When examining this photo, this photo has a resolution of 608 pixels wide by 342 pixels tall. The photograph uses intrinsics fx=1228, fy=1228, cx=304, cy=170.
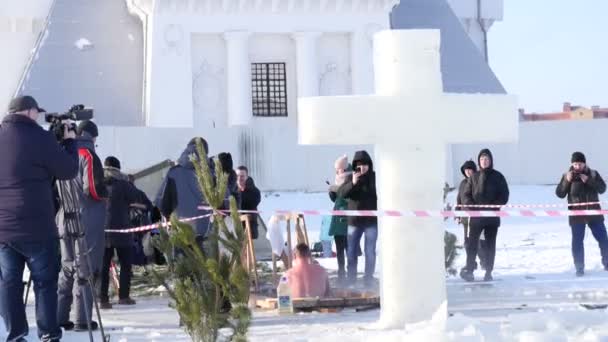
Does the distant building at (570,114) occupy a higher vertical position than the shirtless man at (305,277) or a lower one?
higher

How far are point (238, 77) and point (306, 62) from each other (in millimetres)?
1973

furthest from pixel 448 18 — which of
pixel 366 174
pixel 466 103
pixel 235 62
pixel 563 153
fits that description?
pixel 466 103

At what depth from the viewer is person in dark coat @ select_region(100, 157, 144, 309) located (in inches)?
508

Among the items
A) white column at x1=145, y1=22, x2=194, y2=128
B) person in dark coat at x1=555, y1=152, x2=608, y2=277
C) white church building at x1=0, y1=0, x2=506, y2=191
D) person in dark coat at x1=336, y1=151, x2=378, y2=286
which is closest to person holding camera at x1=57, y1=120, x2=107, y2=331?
person in dark coat at x1=336, y1=151, x2=378, y2=286

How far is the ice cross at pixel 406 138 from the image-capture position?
916 cm

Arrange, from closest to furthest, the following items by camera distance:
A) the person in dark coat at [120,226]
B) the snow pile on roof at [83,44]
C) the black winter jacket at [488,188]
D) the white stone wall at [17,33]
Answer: the person in dark coat at [120,226] < the black winter jacket at [488,188] < the snow pile on roof at [83,44] < the white stone wall at [17,33]

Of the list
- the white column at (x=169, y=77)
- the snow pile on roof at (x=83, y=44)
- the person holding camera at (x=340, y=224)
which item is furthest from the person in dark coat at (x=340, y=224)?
the snow pile on roof at (x=83, y=44)

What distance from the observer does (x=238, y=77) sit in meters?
34.5

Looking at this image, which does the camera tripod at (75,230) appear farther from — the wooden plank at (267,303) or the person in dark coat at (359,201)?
A: the person in dark coat at (359,201)

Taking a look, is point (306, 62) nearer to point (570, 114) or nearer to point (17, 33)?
point (17, 33)

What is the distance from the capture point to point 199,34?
114ft

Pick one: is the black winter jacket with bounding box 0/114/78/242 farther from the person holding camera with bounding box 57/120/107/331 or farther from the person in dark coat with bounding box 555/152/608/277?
the person in dark coat with bounding box 555/152/608/277

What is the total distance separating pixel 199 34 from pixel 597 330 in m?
27.6

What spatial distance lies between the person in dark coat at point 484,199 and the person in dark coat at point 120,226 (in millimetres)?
4074
